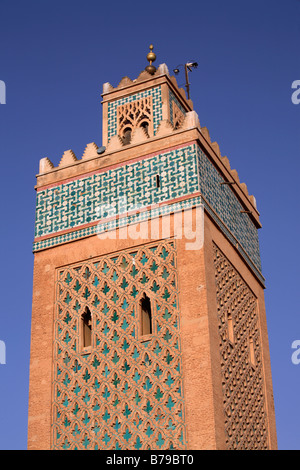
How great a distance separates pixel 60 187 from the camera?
11180 millimetres

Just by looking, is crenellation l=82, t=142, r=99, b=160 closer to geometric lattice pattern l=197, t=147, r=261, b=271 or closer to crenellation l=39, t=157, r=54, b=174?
crenellation l=39, t=157, r=54, b=174

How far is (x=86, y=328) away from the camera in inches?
402

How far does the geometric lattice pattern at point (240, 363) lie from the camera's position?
9680mm

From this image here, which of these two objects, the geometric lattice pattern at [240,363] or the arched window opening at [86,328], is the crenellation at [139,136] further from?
the arched window opening at [86,328]

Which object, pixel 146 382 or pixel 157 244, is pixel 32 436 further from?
pixel 157 244

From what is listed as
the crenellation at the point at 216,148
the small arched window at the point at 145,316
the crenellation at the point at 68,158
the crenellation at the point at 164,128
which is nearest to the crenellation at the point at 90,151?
the crenellation at the point at 68,158

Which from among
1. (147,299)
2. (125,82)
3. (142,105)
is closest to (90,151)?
(142,105)

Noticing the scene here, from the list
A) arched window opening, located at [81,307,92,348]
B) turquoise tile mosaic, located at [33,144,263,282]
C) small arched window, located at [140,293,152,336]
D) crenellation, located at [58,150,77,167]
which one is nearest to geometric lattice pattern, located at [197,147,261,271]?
turquoise tile mosaic, located at [33,144,263,282]

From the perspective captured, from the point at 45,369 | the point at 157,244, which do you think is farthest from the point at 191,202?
the point at 45,369

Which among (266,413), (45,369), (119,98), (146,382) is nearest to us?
(146,382)

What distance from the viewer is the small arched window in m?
9.82

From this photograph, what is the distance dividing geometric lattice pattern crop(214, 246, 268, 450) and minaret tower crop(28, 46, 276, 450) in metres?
0.02
